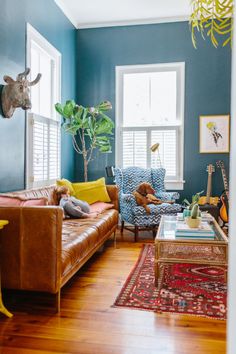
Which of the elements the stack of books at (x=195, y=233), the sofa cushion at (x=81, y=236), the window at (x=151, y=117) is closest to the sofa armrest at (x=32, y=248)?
the sofa cushion at (x=81, y=236)

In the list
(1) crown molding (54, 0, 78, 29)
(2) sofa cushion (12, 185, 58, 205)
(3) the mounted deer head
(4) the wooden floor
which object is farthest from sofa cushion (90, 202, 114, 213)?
(1) crown molding (54, 0, 78, 29)

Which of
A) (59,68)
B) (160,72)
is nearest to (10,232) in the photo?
(59,68)

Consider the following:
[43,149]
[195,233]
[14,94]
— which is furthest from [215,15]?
[43,149]

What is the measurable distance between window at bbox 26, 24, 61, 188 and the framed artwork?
2.34 m

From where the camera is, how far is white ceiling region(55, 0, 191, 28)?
4727 mm

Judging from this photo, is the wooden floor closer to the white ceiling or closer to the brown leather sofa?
the brown leather sofa

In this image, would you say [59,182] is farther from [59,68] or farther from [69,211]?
[59,68]

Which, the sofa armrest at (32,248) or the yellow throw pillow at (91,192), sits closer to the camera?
the sofa armrest at (32,248)

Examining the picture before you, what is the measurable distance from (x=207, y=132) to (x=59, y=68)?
2558 millimetres

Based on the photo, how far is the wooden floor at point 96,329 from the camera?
1806 mm

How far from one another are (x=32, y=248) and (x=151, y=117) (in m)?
3.77

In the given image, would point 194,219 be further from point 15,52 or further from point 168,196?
point 15,52

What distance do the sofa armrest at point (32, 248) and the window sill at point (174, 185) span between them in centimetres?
339

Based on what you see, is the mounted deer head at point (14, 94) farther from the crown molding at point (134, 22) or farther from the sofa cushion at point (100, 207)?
the crown molding at point (134, 22)
